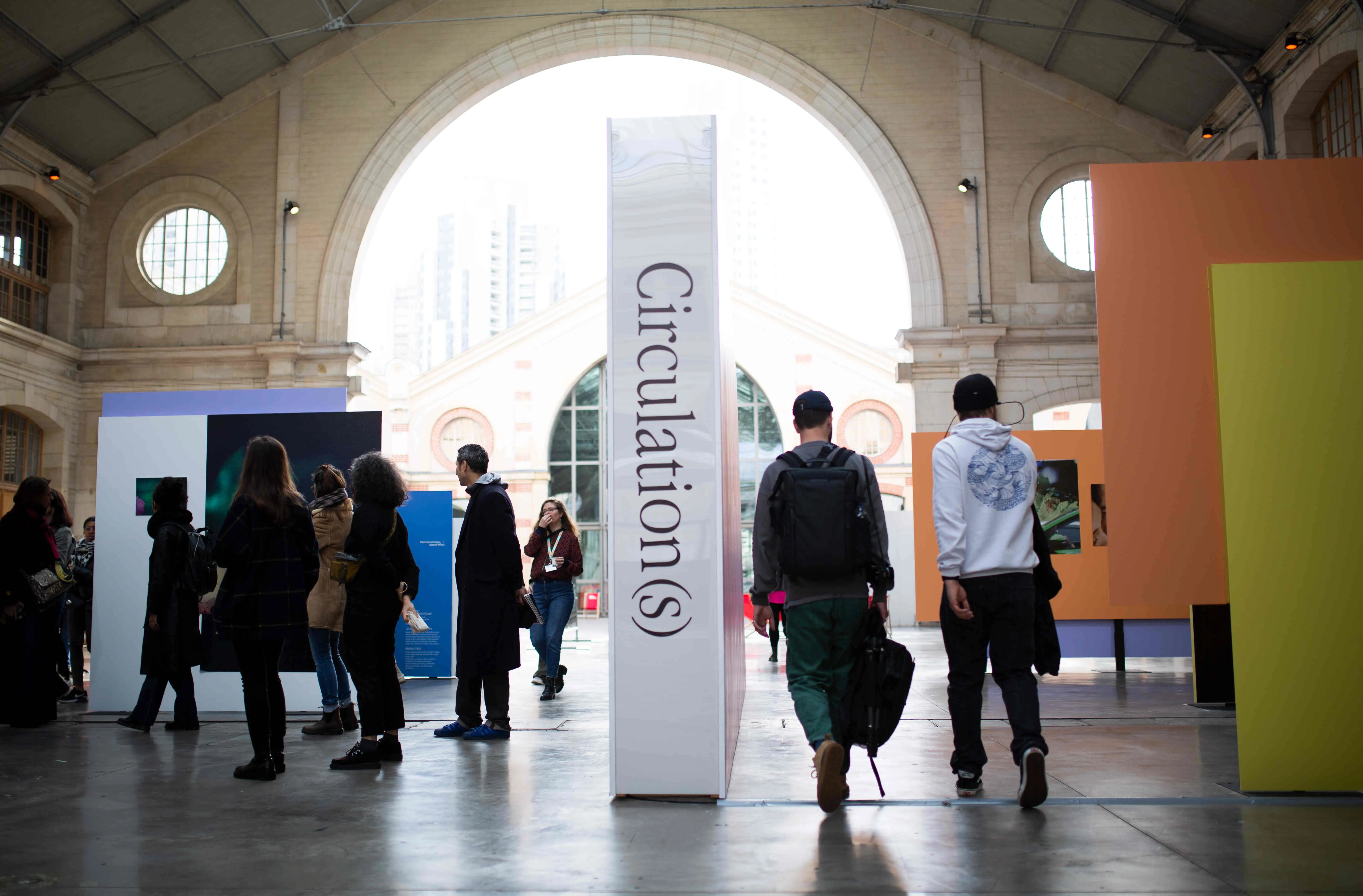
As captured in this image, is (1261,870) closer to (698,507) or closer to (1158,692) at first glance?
(698,507)

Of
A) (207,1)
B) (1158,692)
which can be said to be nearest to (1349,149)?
(1158,692)

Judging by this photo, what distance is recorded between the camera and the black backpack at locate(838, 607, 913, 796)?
4.46 metres

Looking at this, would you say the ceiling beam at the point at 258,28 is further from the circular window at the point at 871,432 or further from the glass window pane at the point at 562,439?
the circular window at the point at 871,432

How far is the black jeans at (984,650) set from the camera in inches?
182

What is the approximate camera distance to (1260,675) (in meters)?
4.69

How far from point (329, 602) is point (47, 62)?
11658 mm

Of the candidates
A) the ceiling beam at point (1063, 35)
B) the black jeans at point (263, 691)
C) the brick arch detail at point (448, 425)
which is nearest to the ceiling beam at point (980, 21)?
the ceiling beam at point (1063, 35)

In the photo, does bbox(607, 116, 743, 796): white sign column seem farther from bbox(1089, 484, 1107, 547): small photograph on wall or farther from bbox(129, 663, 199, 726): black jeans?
bbox(1089, 484, 1107, 547): small photograph on wall

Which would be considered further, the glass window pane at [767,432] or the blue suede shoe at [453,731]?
the glass window pane at [767,432]

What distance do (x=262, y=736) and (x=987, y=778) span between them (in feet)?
11.3

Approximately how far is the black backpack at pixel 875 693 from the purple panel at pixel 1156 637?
23.4 feet

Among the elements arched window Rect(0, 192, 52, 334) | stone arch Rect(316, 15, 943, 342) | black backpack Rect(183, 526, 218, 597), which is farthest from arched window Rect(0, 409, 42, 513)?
black backpack Rect(183, 526, 218, 597)

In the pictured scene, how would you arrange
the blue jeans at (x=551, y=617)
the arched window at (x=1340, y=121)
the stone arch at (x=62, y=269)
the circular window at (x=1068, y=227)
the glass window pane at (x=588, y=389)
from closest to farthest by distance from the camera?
the blue jeans at (x=551, y=617), the arched window at (x=1340, y=121), the circular window at (x=1068, y=227), the stone arch at (x=62, y=269), the glass window pane at (x=588, y=389)

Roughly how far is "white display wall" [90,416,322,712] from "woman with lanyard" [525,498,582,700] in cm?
179
